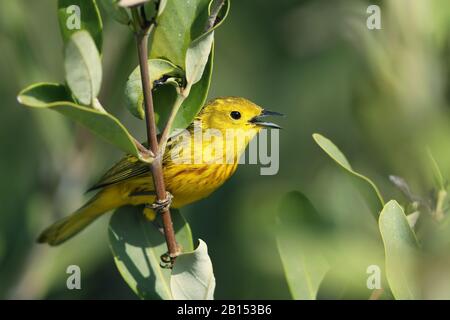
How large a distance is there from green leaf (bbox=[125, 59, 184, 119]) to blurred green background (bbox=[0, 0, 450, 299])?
774mm

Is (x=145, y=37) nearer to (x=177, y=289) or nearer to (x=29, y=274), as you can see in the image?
(x=177, y=289)

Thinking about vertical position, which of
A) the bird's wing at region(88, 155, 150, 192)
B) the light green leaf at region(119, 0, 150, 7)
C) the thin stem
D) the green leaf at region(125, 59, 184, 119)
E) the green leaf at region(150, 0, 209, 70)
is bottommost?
the bird's wing at region(88, 155, 150, 192)

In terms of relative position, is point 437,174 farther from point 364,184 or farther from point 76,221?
point 76,221

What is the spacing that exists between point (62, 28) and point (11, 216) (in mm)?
2337

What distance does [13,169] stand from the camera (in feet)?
15.3

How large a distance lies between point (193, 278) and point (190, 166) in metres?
1.37

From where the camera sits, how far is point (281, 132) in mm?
4965

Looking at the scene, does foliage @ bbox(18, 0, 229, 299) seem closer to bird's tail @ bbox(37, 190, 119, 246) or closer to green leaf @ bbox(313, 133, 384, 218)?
green leaf @ bbox(313, 133, 384, 218)

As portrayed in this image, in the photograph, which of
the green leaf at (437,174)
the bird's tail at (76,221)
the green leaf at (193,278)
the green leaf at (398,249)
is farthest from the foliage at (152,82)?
the bird's tail at (76,221)

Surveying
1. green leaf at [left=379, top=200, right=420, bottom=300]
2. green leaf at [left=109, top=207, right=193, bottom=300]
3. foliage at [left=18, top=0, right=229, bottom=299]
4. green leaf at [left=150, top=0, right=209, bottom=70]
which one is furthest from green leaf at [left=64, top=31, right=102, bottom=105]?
green leaf at [left=109, top=207, right=193, bottom=300]

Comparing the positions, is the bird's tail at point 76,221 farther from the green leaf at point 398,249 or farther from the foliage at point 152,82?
the green leaf at point 398,249

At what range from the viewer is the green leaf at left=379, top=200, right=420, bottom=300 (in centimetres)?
245

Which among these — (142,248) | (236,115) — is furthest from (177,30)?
(236,115)
